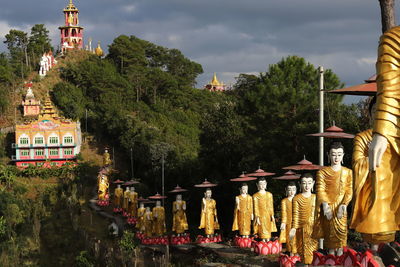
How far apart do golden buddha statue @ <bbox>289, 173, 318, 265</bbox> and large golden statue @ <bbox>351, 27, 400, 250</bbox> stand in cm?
347

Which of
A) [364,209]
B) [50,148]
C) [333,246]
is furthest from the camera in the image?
[50,148]

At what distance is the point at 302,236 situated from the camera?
9797 millimetres

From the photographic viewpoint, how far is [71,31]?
49.4m

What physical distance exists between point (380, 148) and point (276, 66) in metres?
14.4

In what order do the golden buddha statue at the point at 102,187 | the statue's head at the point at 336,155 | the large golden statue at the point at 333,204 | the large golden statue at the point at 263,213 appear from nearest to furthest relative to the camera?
the large golden statue at the point at 333,204, the statue's head at the point at 336,155, the large golden statue at the point at 263,213, the golden buddha statue at the point at 102,187

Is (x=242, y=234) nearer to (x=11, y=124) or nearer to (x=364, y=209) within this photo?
(x=364, y=209)

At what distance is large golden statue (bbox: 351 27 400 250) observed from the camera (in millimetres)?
5715

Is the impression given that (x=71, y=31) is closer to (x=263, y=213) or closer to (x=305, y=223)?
(x=263, y=213)

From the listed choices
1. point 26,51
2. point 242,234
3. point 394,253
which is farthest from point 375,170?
point 26,51

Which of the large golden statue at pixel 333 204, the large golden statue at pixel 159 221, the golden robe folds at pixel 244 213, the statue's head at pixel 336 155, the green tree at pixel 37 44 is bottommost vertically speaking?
the large golden statue at pixel 159 221

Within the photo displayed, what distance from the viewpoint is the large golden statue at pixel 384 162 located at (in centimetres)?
571


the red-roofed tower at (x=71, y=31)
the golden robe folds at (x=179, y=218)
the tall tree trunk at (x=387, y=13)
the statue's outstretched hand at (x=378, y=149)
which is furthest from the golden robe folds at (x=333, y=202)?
the red-roofed tower at (x=71, y=31)

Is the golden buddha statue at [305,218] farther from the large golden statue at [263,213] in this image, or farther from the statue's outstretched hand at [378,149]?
the statue's outstretched hand at [378,149]

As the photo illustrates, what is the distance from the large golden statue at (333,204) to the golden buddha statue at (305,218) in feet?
3.99
